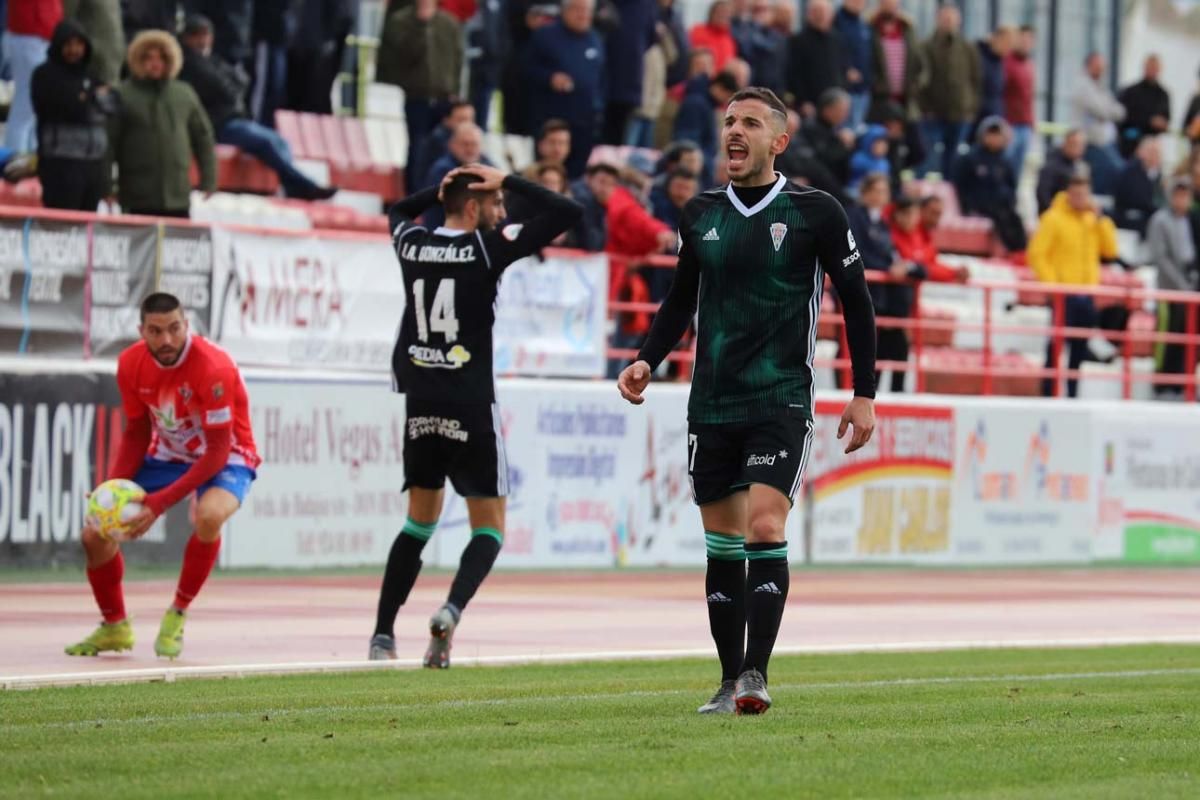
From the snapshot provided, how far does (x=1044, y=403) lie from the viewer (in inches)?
974

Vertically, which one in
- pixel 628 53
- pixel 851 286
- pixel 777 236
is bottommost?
pixel 851 286

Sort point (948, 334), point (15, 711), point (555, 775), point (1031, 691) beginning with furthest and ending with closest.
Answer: point (948, 334)
point (1031, 691)
point (15, 711)
point (555, 775)

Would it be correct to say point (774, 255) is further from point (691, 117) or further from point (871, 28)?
point (871, 28)

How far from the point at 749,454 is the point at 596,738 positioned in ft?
4.49

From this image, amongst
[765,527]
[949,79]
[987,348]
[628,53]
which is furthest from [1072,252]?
[765,527]

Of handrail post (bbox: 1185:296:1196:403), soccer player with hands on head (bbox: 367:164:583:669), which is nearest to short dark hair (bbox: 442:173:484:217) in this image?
soccer player with hands on head (bbox: 367:164:583:669)

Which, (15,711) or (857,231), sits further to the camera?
(857,231)


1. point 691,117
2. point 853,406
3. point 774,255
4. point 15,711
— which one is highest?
point 691,117

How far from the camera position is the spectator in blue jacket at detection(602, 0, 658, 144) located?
23984mm

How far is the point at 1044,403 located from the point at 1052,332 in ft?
2.45

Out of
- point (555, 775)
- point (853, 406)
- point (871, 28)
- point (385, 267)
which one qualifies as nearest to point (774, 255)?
point (853, 406)

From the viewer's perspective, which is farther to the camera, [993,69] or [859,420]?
[993,69]

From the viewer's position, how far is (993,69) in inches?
1189

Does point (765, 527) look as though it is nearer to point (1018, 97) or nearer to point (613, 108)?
point (613, 108)
